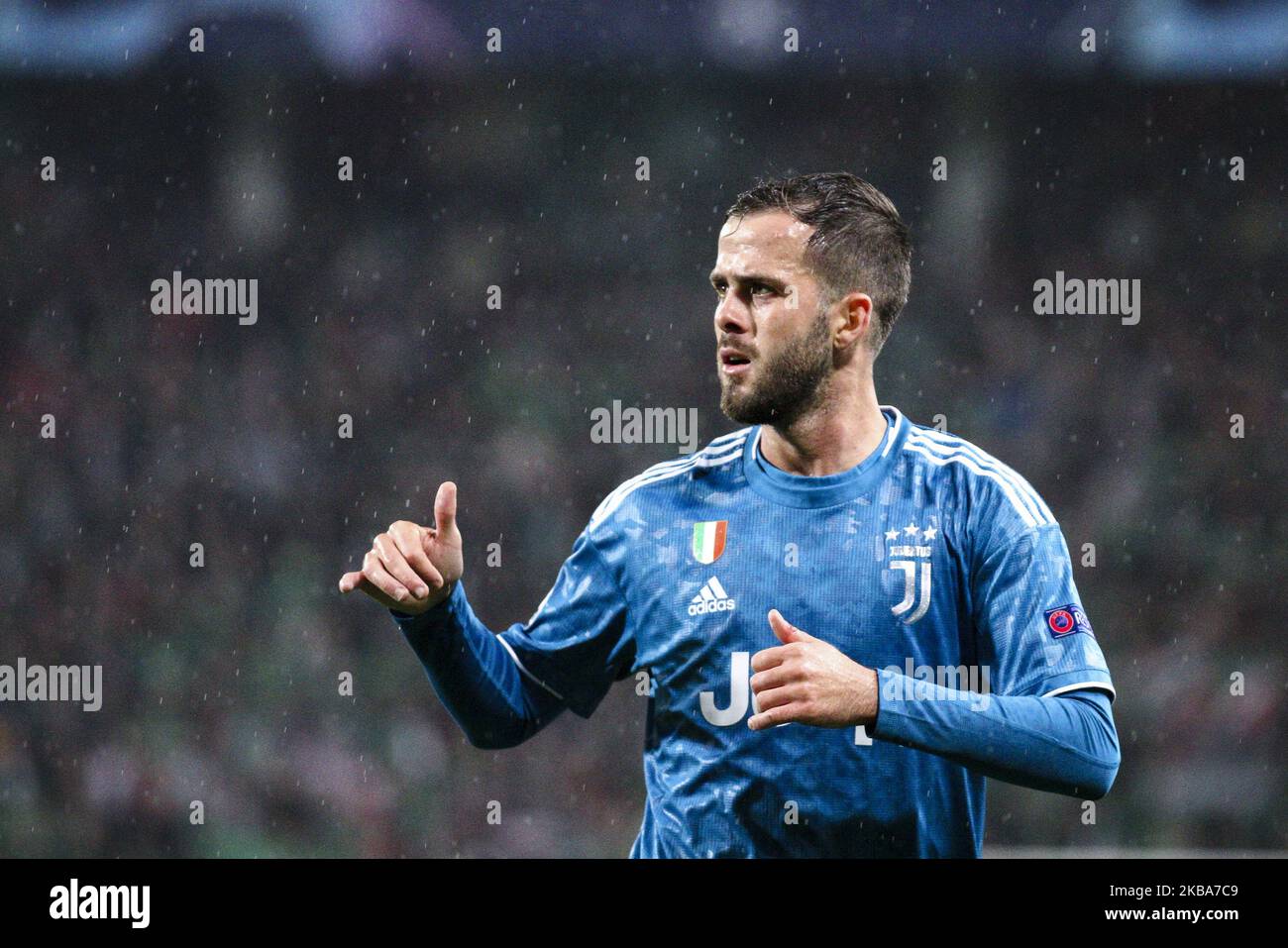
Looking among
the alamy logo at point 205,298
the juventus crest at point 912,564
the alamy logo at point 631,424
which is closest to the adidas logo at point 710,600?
the juventus crest at point 912,564

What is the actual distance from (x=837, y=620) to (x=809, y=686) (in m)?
0.43

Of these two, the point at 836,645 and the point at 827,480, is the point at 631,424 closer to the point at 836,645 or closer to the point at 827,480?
the point at 827,480

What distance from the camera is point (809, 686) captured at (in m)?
2.67

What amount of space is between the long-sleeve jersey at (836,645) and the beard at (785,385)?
152 millimetres

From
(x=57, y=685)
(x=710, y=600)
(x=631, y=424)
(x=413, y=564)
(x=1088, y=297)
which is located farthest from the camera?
(x=1088, y=297)

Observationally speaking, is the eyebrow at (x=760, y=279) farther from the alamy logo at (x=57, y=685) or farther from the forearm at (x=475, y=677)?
the alamy logo at (x=57, y=685)

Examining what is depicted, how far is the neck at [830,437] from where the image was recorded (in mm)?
3252

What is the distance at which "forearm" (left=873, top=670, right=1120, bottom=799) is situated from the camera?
Result: 2771 mm

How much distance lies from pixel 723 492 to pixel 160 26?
807 centimetres

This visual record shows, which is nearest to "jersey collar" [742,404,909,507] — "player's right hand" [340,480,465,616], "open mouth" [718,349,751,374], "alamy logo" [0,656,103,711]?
"open mouth" [718,349,751,374]

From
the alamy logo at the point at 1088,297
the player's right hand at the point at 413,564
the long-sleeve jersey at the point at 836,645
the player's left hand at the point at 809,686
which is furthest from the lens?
the alamy logo at the point at 1088,297

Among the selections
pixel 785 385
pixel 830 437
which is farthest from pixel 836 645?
pixel 785 385

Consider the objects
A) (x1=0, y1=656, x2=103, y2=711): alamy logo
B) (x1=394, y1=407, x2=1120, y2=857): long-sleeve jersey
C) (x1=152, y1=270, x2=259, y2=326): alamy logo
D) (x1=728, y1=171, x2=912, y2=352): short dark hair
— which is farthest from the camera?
(x1=152, y1=270, x2=259, y2=326): alamy logo

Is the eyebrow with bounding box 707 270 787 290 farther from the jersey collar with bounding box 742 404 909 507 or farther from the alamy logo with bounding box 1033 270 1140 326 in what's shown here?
the alamy logo with bounding box 1033 270 1140 326
